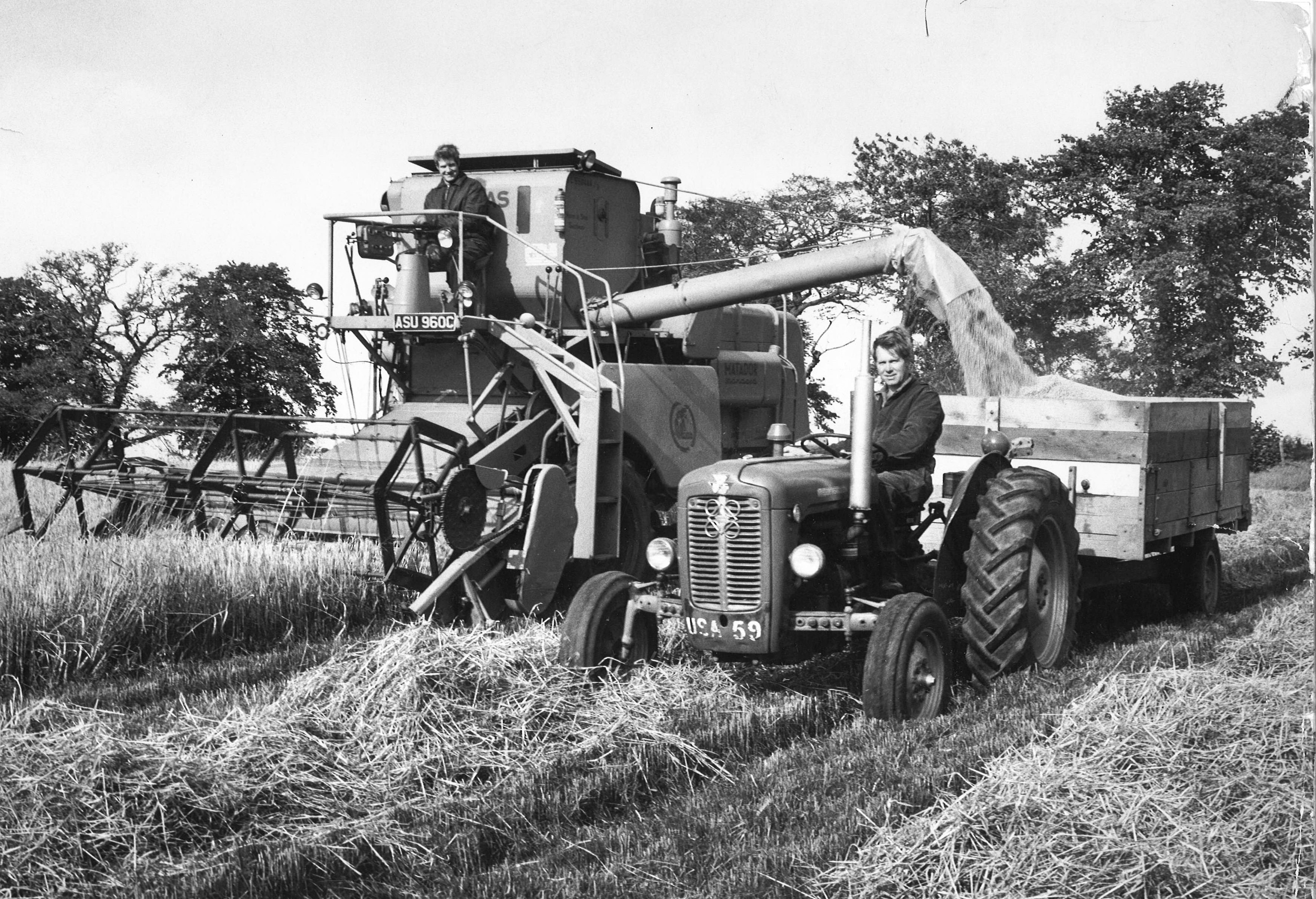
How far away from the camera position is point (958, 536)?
24.2 ft

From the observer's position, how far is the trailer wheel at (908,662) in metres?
6.29

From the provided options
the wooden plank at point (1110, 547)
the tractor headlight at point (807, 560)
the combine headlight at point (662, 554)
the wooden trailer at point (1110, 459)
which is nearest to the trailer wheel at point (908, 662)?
the tractor headlight at point (807, 560)

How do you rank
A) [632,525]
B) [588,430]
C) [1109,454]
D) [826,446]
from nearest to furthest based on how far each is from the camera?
1. [826,446]
2. [1109,454]
3. [588,430]
4. [632,525]

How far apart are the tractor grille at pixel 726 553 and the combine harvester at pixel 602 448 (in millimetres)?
11

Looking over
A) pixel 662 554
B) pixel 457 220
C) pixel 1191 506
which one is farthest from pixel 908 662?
pixel 457 220

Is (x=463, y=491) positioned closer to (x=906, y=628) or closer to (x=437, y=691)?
(x=437, y=691)

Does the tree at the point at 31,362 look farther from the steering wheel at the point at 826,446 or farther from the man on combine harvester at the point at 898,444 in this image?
the man on combine harvester at the point at 898,444

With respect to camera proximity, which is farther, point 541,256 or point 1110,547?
point 541,256

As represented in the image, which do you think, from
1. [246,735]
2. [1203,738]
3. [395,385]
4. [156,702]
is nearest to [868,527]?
[1203,738]

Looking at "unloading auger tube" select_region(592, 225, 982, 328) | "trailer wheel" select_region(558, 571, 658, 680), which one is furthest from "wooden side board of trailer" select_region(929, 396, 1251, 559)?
"trailer wheel" select_region(558, 571, 658, 680)

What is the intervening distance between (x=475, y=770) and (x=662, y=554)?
168cm

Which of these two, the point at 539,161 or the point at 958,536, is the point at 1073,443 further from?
the point at 539,161

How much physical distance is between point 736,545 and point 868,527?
0.81m

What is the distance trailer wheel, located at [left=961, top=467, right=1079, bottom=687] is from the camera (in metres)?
6.97
